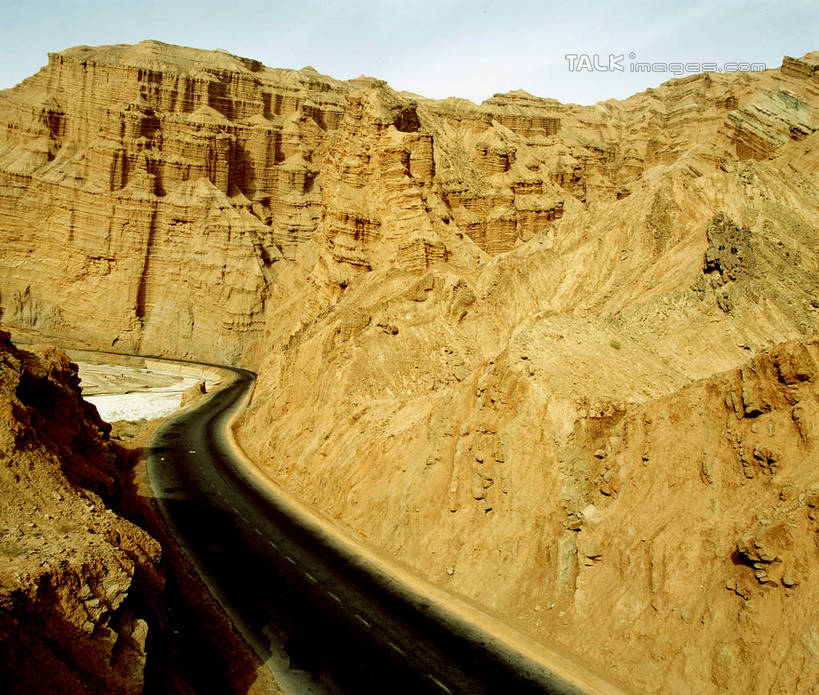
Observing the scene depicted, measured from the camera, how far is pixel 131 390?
56.0 m

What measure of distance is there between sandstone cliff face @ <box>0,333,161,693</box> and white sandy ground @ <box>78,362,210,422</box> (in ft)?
112

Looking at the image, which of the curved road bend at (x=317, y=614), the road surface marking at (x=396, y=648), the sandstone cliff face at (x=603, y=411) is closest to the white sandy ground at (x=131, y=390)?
the sandstone cliff face at (x=603, y=411)

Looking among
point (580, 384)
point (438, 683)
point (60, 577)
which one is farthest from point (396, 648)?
point (580, 384)

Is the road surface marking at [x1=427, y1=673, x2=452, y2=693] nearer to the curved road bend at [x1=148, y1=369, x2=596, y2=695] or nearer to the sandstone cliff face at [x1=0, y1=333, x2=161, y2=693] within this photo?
the curved road bend at [x1=148, y1=369, x2=596, y2=695]

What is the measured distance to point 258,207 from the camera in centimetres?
7931

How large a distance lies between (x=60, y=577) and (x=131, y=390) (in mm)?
51699

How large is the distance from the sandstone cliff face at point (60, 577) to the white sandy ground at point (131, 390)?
1343 inches

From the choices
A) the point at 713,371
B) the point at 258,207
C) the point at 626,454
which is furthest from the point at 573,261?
the point at 258,207

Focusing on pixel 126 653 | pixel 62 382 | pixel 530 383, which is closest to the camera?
pixel 126 653

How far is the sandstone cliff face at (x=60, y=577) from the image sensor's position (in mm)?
7023

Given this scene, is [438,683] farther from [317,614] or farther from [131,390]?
[131,390]

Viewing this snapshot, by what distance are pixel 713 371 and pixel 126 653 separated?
1775 centimetres

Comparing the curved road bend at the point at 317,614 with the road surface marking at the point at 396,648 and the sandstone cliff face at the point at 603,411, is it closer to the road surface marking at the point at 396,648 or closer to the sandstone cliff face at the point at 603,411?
the road surface marking at the point at 396,648

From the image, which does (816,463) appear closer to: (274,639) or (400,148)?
(274,639)
